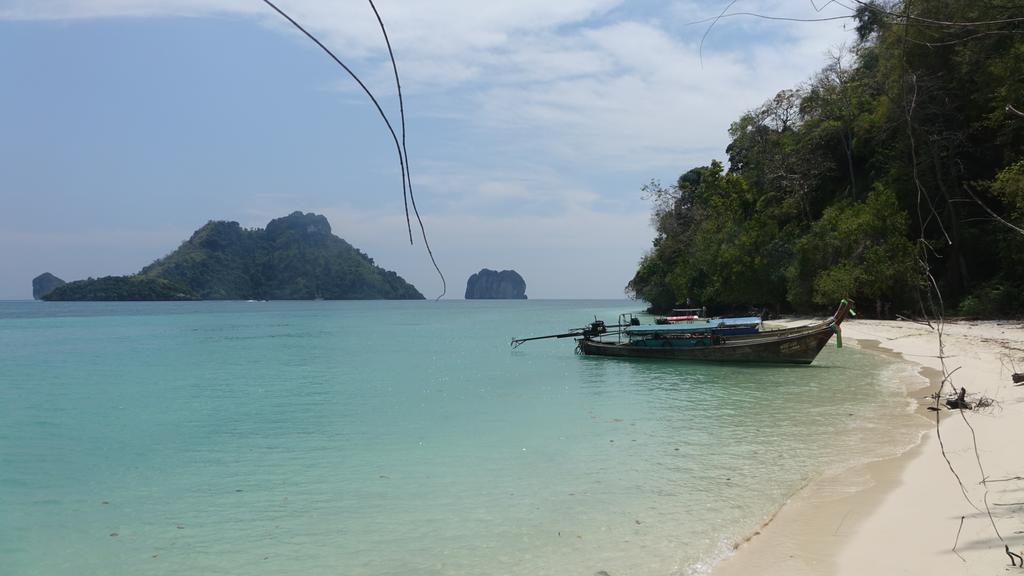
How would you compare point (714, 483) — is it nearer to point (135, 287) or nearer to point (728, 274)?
point (728, 274)

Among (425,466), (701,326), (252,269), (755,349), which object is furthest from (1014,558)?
(252,269)

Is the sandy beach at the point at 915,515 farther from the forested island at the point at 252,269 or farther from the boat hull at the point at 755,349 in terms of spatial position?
the forested island at the point at 252,269

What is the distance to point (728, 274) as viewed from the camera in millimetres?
45719

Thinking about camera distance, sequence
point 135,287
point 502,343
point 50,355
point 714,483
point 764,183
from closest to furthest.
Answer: point 714,483 → point 50,355 → point 502,343 → point 764,183 → point 135,287

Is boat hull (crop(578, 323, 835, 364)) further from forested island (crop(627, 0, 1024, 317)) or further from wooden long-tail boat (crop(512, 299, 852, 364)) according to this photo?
forested island (crop(627, 0, 1024, 317))

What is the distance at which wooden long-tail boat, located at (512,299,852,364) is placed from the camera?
20.1 m

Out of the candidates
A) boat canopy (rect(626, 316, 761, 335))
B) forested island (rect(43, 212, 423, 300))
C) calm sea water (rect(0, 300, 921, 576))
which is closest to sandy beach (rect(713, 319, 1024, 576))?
calm sea water (rect(0, 300, 921, 576))

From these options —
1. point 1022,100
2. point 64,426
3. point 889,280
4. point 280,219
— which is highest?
point 280,219

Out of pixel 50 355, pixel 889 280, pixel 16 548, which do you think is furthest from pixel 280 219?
pixel 16 548

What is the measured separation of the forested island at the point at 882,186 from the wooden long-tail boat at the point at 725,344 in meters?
3.50

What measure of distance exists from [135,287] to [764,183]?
149 metres

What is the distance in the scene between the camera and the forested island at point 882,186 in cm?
2583

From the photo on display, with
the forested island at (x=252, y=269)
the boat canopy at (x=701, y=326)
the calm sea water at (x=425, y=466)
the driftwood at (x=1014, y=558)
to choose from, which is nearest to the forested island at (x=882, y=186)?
the boat canopy at (x=701, y=326)

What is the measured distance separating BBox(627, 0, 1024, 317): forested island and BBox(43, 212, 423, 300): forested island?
135 metres
